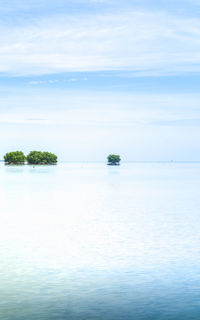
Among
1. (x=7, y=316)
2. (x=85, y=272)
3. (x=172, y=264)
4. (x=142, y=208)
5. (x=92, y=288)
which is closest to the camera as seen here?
(x=7, y=316)

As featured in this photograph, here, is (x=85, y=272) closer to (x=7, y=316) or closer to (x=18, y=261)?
(x=18, y=261)

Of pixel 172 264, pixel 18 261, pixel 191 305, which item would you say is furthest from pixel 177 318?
pixel 18 261

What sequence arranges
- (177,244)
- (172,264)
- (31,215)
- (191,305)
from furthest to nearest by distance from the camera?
(31,215) → (177,244) → (172,264) → (191,305)

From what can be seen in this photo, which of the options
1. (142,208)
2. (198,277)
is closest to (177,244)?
(198,277)

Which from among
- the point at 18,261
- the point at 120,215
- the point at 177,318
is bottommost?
the point at 177,318

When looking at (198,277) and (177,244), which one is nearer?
(198,277)

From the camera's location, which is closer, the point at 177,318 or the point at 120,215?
the point at 177,318

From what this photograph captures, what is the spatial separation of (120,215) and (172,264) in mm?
14374

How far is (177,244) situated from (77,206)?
55.1 ft

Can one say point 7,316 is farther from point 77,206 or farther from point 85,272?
point 77,206

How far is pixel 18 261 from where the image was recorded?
1508cm

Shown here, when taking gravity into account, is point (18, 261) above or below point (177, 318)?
above

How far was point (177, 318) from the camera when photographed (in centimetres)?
950

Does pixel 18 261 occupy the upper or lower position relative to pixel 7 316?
upper
